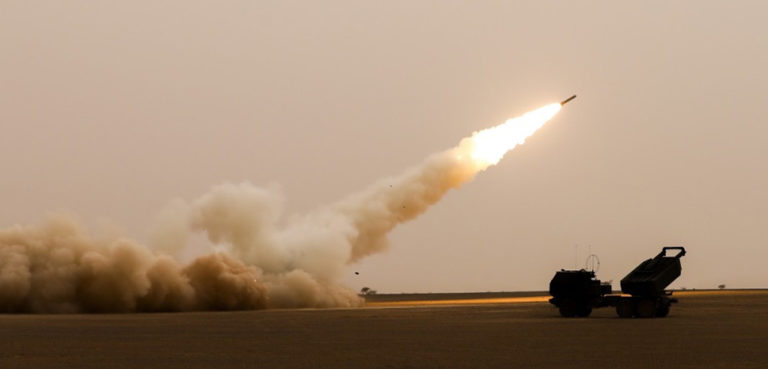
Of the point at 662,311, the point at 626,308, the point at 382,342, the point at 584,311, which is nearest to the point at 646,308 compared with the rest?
the point at 626,308

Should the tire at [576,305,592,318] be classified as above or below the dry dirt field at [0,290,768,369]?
above

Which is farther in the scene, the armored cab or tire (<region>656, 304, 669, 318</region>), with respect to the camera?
the armored cab

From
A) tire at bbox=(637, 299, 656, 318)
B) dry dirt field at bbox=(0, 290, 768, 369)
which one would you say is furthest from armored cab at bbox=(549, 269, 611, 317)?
dry dirt field at bbox=(0, 290, 768, 369)

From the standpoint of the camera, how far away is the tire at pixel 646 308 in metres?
52.1

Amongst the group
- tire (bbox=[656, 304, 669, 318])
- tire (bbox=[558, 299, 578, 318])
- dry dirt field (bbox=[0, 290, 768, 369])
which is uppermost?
tire (bbox=[558, 299, 578, 318])

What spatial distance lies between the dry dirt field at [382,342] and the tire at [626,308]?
2113 mm

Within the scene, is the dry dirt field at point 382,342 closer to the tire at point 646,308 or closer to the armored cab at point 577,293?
the tire at point 646,308

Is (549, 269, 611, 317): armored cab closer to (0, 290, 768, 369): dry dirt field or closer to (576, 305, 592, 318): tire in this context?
(576, 305, 592, 318): tire

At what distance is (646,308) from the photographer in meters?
52.3

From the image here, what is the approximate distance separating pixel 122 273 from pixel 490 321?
2086cm

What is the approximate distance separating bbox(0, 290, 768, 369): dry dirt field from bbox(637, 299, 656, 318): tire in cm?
126

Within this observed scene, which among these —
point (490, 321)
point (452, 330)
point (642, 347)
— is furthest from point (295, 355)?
point (490, 321)

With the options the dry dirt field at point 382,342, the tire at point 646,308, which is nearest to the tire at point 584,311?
the tire at point 646,308

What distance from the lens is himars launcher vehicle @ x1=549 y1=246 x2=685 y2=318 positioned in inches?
2072
